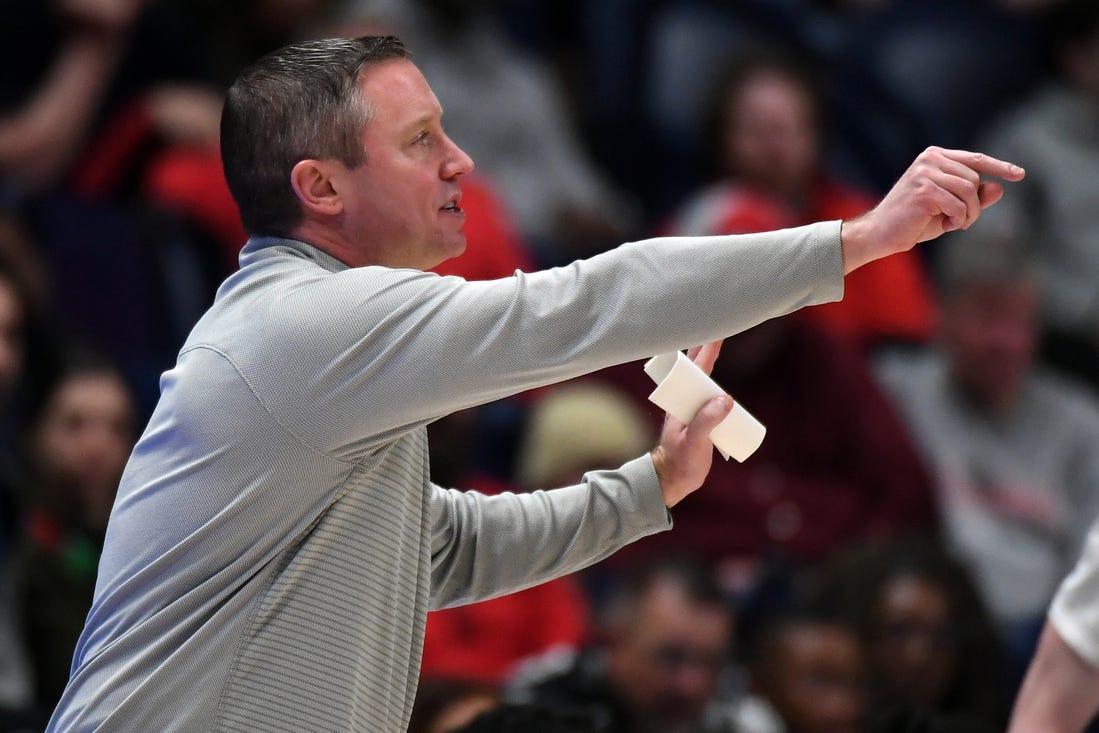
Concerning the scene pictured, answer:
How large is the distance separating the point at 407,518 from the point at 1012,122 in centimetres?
456

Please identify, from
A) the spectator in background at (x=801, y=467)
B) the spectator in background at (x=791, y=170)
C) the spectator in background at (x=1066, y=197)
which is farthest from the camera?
the spectator in background at (x=1066, y=197)

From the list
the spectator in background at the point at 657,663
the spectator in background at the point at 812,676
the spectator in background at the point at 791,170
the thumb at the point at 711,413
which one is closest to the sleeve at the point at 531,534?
the thumb at the point at 711,413

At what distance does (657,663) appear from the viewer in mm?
4227

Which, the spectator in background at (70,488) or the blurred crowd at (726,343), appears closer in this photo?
the spectator in background at (70,488)

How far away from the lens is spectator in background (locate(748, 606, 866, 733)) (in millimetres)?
4242

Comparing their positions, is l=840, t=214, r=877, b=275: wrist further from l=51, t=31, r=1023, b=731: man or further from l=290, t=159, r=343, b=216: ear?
l=290, t=159, r=343, b=216: ear

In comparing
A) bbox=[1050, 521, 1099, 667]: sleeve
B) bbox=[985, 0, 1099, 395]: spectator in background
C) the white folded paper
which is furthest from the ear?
bbox=[985, 0, 1099, 395]: spectator in background

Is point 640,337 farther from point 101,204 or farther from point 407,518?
point 101,204

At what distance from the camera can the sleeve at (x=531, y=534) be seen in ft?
7.98

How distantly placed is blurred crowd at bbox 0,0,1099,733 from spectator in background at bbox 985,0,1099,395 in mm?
13

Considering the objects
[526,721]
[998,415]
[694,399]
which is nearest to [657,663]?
[526,721]

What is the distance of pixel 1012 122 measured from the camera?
20.5 ft

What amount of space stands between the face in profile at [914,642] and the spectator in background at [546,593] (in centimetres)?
77

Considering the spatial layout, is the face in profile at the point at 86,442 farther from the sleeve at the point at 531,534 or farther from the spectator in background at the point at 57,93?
the sleeve at the point at 531,534
